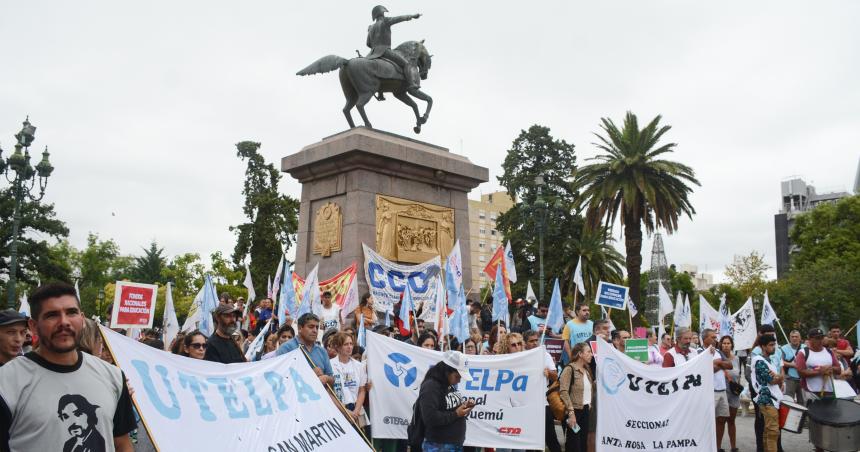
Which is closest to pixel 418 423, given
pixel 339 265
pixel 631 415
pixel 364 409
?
pixel 364 409

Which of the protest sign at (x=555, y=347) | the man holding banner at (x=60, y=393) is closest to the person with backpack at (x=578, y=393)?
the protest sign at (x=555, y=347)

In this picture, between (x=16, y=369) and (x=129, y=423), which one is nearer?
(x=16, y=369)

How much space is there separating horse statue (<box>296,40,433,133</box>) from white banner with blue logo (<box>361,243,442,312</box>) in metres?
3.24

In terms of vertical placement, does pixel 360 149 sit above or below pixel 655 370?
above

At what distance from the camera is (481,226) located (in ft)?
383

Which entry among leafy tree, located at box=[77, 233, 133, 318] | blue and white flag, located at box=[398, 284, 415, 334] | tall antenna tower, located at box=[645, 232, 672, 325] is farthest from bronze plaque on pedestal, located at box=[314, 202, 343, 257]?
leafy tree, located at box=[77, 233, 133, 318]

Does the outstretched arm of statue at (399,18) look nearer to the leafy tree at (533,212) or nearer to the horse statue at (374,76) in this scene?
the horse statue at (374,76)

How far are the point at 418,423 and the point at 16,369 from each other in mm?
4172

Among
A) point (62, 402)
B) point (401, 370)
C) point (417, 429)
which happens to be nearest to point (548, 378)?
point (401, 370)

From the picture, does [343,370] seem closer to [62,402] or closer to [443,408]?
[443,408]

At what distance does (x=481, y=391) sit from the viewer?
29.2 ft

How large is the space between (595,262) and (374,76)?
3092 centimetres

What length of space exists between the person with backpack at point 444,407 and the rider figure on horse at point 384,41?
11.3m

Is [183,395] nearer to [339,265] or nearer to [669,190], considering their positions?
[339,265]
